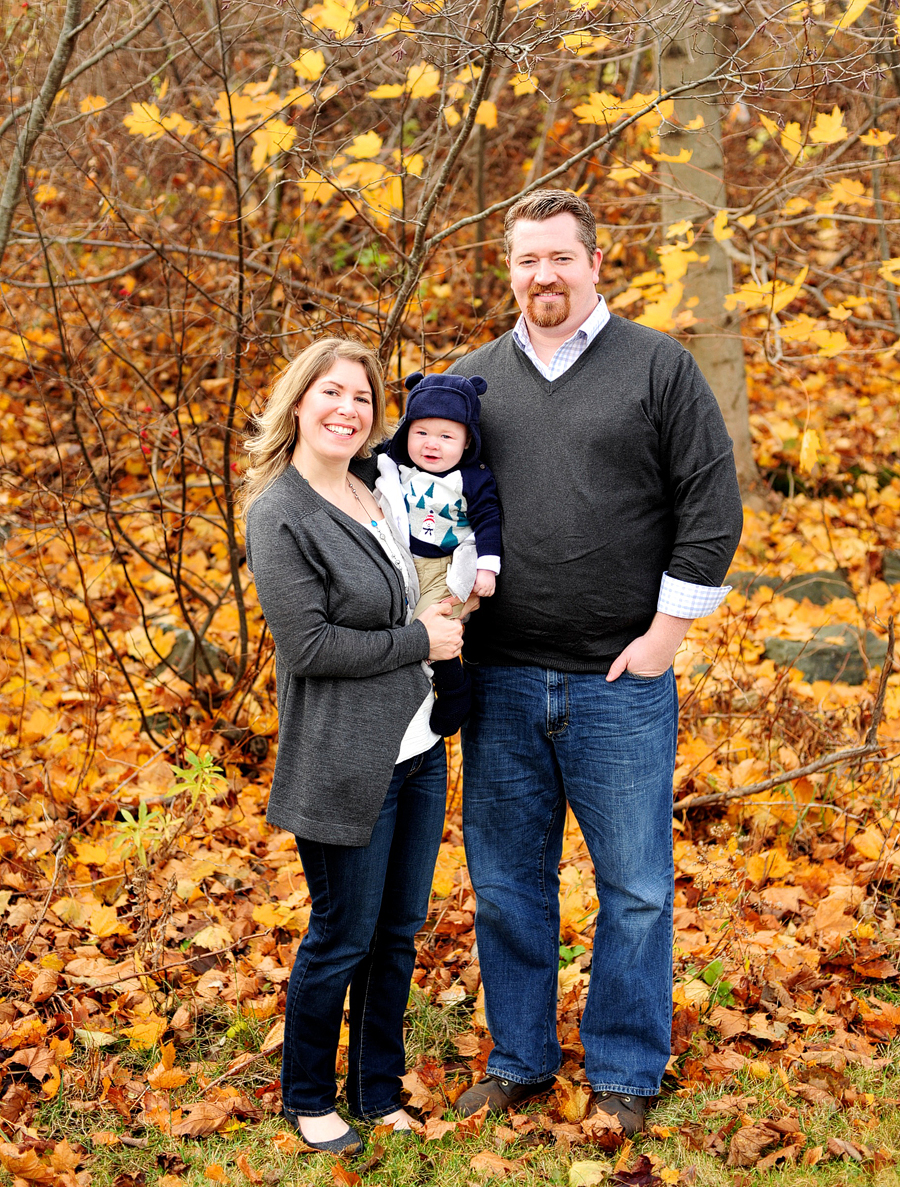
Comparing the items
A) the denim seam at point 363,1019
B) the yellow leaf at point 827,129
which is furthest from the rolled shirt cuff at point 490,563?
the yellow leaf at point 827,129

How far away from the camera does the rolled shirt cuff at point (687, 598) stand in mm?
2764

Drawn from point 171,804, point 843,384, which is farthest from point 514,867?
point 843,384

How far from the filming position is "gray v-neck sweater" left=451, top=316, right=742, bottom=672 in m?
2.74

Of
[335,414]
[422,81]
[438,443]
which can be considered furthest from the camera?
[422,81]

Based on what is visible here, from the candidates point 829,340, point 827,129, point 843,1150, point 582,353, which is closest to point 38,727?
point 582,353

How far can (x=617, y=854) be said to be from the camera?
114 inches

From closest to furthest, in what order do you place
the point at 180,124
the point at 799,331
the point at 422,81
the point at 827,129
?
1. the point at 827,129
2. the point at 422,81
3. the point at 799,331
4. the point at 180,124

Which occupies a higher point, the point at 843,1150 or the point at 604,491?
the point at 604,491

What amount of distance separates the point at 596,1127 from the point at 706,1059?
1.68ft

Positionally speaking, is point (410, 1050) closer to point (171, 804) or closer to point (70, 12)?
point (171, 804)

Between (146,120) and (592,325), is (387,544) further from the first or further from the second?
(146,120)

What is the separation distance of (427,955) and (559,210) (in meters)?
2.55

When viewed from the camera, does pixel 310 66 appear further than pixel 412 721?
Yes

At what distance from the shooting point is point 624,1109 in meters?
2.92
